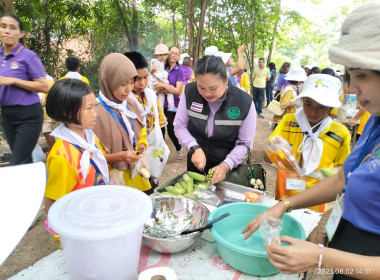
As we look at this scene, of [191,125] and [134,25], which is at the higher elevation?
[134,25]

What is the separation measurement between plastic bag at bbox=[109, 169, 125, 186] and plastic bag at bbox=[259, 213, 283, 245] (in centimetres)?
125

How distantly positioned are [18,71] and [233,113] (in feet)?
7.82

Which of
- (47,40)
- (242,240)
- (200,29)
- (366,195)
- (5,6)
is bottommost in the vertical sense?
(242,240)

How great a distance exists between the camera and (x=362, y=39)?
882 millimetres

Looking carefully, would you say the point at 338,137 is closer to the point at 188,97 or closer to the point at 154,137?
the point at 188,97

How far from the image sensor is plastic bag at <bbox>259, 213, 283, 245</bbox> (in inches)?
44.8

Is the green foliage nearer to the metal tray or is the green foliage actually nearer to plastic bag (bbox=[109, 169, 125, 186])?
plastic bag (bbox=[109, 169, 125, 186])

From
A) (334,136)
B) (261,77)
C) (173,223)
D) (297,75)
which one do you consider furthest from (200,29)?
(173,223)

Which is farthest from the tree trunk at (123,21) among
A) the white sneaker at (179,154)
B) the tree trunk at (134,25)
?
the white sneaker at (179,154)

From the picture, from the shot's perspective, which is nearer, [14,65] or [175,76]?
[14,65]

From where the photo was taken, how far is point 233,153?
7.14ft

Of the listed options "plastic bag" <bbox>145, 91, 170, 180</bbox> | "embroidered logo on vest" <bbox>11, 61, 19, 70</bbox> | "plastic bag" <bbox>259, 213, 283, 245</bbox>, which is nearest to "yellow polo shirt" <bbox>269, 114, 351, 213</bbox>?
"plastic bag" <bbox>259, 213, 283, 245</bbox>

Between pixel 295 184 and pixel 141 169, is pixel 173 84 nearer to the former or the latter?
pixel 141 169

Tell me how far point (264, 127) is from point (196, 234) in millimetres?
7682
